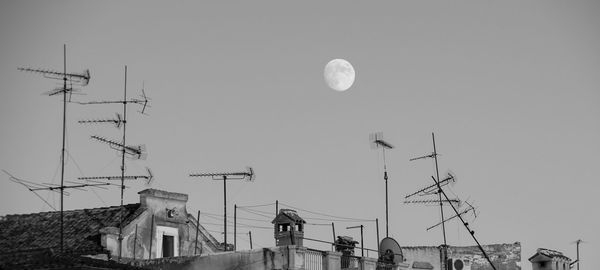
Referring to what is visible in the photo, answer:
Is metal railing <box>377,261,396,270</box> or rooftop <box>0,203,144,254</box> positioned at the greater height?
rooftop <box>0,203,144,254</box>

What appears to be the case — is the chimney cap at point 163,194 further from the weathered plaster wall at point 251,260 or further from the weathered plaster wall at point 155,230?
the weathered plaster wall at point 251,260

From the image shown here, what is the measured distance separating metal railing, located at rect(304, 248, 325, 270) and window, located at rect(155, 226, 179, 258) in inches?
386

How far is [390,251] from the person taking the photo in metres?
53.7

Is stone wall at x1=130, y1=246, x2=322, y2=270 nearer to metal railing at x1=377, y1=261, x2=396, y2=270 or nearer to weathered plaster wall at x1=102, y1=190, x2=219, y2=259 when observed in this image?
weathered plaster wall at x1=102, y1=190, x2=219, y2=259

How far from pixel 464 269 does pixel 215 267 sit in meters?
20.9

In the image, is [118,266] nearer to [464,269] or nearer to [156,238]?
[156,238]

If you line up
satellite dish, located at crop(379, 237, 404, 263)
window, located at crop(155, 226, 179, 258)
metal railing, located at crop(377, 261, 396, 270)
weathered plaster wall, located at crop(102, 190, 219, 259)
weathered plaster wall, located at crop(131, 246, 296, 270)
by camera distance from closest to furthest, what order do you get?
weathered plaster wall, located at crop(131, 246, 296, 270), weathered plaster wall, located at crop(102, 190, 219, 259), metal railing, located at crop(377, 261, 396, 270), satellite dish, located at crop(379, 237, 404, 263), window, located at crop(155, 226, 179, 258)

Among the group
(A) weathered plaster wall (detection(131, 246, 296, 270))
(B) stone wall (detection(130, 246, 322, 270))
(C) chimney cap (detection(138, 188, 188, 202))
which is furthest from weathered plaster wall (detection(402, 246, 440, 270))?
(A) weathered plaster wall (detection(131, 246, 296, 270))

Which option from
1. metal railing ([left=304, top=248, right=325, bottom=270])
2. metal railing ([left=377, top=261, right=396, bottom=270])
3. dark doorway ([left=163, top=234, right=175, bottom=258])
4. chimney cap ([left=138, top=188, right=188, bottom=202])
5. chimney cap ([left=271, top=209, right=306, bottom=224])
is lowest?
metal railing ([left=377, top=261, right=396, bottom=270])

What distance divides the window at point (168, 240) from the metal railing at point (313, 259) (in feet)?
32.1

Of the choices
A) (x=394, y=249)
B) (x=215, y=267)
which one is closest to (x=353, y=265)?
(x=394, y=249)

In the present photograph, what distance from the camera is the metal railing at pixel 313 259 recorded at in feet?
153

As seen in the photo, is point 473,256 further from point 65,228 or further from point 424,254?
point 65,228

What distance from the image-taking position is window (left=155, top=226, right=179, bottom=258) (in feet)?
177
